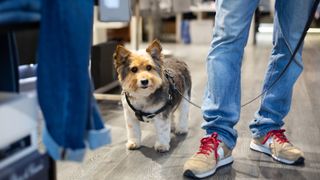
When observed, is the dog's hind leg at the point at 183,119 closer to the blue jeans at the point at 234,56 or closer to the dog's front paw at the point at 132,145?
the dog's front paw at the point at 132,145

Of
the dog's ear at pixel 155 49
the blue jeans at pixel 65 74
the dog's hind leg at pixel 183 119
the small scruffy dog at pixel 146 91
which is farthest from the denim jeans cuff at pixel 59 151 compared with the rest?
the dog's hind leg at pixel 183 119

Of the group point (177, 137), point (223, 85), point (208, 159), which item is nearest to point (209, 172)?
point (208, 159)

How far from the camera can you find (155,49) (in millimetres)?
1771

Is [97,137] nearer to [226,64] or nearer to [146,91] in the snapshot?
[226,64]

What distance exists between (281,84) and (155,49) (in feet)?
1.77

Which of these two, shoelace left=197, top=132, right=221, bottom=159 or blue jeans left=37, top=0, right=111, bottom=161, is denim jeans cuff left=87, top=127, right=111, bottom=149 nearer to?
blue jeans left=37, top=0, right=111, bottom=161

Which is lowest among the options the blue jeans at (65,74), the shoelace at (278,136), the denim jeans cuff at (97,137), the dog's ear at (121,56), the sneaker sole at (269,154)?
the sneaker sole at (269,154)

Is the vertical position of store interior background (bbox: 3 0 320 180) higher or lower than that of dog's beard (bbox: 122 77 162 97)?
lower

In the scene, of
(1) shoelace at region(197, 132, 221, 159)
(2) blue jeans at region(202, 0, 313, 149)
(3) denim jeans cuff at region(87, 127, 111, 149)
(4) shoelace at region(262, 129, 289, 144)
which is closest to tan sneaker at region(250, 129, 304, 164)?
(4) shoelace at region(262, 129, 289, 144)

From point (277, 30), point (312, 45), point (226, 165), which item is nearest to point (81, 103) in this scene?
point (226, 165)

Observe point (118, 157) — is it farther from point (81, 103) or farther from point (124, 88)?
point (81, 103)

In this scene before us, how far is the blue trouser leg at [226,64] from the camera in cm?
141

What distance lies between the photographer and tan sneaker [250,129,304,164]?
155 cm

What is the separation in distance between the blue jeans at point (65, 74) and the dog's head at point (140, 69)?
3.27 ft
